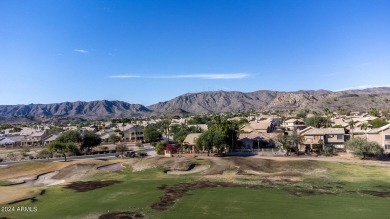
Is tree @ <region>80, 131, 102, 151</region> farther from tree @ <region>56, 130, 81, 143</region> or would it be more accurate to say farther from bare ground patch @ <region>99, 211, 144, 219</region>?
bare ground patch @ <region>99, 211, 144, 219</region>

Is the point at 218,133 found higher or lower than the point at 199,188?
higher

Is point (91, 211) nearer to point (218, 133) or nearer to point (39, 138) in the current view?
point (218, 133)

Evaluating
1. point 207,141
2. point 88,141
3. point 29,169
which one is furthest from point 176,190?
point 88,141

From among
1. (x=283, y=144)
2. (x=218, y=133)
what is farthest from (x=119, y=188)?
(x=283, y=144)

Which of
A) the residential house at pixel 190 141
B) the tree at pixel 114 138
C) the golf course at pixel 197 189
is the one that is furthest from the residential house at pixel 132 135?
the golf course at pixel 197 189

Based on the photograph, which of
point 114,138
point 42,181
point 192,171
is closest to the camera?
point 42,181

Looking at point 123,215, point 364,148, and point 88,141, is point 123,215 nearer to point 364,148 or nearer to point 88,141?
point 364,148

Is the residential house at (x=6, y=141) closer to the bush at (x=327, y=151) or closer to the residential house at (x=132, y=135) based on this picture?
the residential house at (x=132, y=135)
